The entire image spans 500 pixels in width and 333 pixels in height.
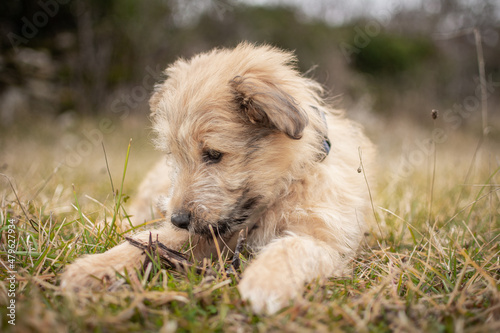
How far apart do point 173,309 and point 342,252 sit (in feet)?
3.92

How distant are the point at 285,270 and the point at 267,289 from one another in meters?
0.18

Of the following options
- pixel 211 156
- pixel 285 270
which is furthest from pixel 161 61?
pixel 285 270

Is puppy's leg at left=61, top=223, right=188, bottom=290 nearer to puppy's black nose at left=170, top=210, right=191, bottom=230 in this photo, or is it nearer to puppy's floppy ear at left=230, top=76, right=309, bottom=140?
puppy's black nose at left=170, top=210, right=191, bottom=230

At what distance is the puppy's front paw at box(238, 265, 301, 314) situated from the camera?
1.63 metres

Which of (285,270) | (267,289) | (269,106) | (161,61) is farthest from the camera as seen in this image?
(161,61)

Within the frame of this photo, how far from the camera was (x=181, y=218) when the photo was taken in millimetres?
2287

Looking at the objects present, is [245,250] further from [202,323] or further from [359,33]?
[359,33]

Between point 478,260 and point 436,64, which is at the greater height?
point 436,64

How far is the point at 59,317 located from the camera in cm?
144

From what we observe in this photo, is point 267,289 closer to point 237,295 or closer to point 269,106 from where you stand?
point 237,295

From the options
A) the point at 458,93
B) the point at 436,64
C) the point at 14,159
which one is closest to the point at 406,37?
the point at 436,64

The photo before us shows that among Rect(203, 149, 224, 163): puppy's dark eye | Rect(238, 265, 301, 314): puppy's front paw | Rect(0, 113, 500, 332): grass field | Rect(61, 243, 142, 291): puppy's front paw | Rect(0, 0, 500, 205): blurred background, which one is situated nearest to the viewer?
Rect(0, 113, 500, 332): grass field

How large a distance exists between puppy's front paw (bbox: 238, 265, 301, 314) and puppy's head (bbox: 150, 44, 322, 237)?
64 cm

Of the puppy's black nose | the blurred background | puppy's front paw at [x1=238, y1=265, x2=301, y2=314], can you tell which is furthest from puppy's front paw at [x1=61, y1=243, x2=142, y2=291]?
the blurred background
